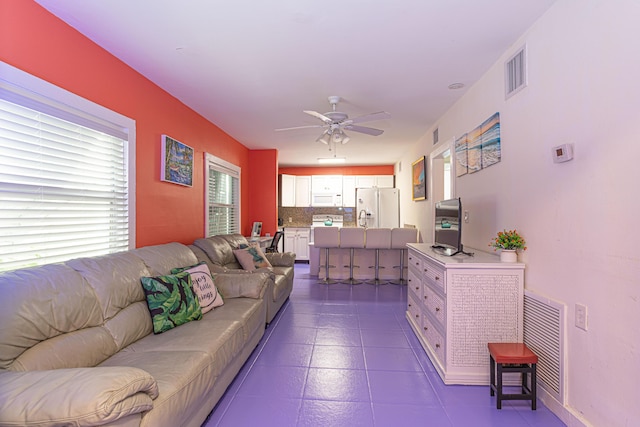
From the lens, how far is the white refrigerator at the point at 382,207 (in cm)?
800

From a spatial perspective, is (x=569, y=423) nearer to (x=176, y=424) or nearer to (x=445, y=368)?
(x=445, y=368)

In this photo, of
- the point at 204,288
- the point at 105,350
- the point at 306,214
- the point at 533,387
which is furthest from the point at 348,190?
the point at 105,350

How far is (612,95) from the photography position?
1.60 metres

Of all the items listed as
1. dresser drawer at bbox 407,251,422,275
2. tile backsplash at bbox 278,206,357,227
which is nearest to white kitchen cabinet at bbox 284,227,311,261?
tile backsplash at bbox 278,206,357,227

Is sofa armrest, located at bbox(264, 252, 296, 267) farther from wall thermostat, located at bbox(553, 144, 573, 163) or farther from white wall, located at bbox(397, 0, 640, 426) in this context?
wall thermostat, located at bbox(553, 144, 573, 163)

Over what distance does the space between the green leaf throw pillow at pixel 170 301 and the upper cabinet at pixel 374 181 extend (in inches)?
260

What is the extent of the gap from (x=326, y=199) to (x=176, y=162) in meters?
5.42

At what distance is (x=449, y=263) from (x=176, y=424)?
2009mm

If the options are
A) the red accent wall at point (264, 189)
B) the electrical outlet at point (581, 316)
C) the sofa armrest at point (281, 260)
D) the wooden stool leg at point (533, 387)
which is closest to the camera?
the electrical outlet at point (581, 316)

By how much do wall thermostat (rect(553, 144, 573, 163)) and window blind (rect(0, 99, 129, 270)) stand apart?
329 cm

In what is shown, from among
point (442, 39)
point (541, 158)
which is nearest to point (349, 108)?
point (442, 39)

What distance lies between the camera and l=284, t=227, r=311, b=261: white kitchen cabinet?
8.37 m

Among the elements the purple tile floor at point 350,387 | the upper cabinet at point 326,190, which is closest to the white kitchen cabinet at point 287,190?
the upper cabinet at point 326,190

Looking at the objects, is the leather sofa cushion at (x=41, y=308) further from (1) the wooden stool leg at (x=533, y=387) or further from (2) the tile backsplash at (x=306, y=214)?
(2) the tile backsplash at (x=306, y=214)
